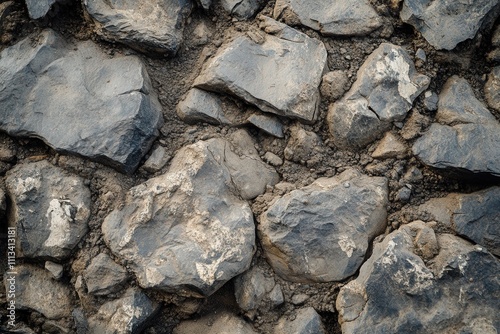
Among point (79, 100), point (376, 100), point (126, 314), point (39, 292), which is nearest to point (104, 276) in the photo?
point (126, 314)

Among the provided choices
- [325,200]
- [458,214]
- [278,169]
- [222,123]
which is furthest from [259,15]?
[458,214]

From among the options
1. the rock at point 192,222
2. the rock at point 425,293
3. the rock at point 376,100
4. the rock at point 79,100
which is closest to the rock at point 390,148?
the rock at point 376,100

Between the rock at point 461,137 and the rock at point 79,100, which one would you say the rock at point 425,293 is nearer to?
the rock at point 461,137

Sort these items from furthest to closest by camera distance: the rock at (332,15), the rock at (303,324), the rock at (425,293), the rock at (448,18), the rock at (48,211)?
the rock at (332,15)
the rock at (448,18)
the rock at (48,211)
the rock at (303,324)
the rock at (425,293)

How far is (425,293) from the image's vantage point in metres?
2.29

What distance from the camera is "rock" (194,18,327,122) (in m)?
2.62

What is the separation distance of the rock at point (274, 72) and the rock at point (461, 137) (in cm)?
62

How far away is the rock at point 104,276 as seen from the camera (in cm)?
243

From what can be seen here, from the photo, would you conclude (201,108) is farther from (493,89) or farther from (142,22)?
(493,89)

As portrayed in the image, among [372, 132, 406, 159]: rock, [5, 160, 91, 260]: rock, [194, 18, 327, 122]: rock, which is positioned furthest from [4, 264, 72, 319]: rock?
[372, 132, 406, 159]: rock

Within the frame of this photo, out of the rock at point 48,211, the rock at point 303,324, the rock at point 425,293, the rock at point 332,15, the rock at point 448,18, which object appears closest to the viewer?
the rock at point 425,293

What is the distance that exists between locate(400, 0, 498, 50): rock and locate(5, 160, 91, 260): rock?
78.0 inches

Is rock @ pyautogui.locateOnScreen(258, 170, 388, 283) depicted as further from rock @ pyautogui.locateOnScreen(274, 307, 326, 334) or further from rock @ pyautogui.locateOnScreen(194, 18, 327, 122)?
rock @ pyautogui.locateOnScreen(194, 18, 327, 122)

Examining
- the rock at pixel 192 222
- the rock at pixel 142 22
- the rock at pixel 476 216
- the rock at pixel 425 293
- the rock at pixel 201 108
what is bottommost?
the rock at pixel 425 293
